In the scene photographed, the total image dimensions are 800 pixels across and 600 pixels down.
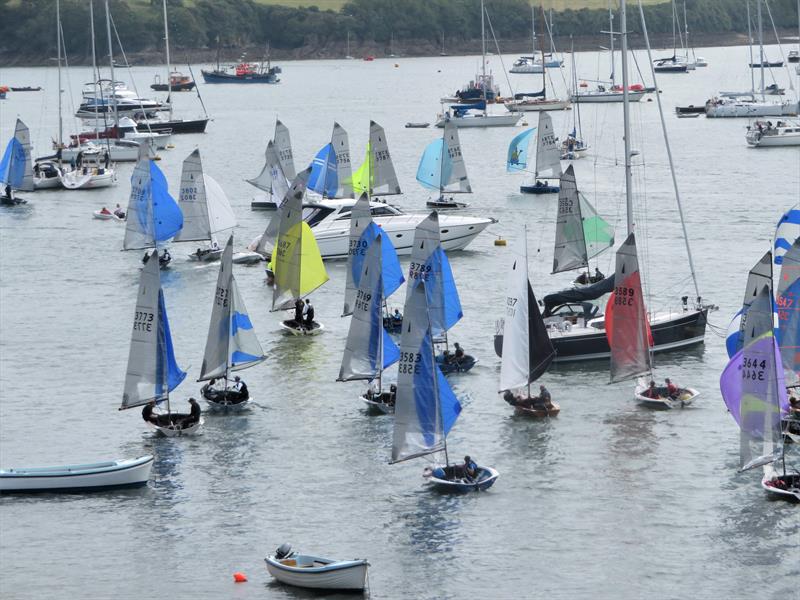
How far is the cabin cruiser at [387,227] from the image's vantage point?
74.2 metres

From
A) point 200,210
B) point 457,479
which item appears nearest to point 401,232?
point 200,210

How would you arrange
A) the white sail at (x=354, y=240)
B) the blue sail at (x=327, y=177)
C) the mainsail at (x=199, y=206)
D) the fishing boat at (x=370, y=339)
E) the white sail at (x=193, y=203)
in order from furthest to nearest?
the blue sail at (x=327, y=177) < the mainsail at (x=199, y=206) < the white sail at (x=193, y=203) < the white sail at (x=354, y=240) < the fishing boat at (x=370, y=339)

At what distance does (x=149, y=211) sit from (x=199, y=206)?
8.72ft

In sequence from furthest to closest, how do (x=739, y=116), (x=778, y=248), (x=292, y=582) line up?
(x=739, y=116) < (x=778, y=248) < (x=292, y=582)

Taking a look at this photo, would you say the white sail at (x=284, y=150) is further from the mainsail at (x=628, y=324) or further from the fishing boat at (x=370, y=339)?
Result: the mainsail at (x=628, y=324)

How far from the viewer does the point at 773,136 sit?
12375 cm

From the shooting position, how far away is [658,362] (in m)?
54.1

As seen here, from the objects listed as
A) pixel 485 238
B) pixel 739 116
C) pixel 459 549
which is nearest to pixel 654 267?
pixel 485 238

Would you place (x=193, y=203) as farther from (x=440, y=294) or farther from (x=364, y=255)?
(x=440, y=294)

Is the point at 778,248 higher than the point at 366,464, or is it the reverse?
the point at 778,248

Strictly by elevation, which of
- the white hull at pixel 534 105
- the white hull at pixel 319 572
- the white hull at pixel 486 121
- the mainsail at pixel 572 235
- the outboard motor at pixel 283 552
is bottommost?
the white hull at pixel 319 572

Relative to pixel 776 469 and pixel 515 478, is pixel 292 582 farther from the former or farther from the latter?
pixel 776 469

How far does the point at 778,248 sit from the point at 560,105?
340 feet

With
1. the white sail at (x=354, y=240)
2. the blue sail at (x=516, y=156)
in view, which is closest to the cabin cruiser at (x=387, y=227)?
the white sail at (x=354, y=240)
